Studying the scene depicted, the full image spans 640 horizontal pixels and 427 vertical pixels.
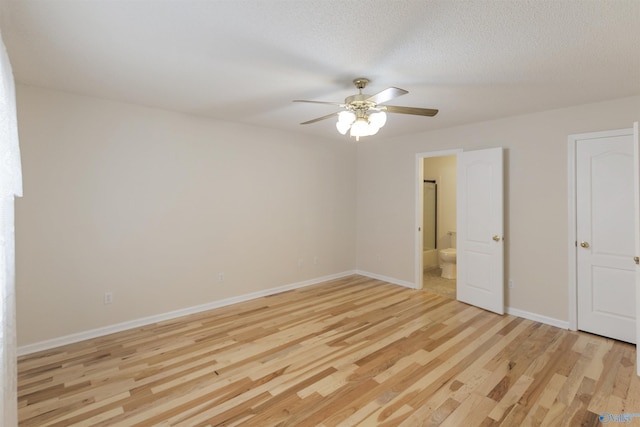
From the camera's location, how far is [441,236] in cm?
644

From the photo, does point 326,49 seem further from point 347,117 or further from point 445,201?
point 445,201

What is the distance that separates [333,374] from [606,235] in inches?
125

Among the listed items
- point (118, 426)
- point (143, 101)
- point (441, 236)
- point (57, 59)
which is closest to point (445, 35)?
point (57, 59)

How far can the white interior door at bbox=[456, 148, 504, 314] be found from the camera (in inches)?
154

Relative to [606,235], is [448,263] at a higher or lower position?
lower

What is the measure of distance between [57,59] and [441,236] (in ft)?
20.7

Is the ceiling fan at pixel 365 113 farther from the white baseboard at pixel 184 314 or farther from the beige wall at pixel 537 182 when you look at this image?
the white baseboard at pixel 184 314

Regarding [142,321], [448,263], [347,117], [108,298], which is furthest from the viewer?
[448,263]

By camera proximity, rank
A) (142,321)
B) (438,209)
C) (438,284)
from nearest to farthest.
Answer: (142,321), (438,284), (438,209)

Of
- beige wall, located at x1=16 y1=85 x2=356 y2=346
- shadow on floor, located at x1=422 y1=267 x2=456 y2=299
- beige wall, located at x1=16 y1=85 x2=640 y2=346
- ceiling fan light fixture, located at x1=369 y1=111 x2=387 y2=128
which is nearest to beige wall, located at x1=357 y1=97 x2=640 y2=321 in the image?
beige wall, located at x1=16 y1=85 x2=640 y2=346

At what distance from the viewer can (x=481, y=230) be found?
13.5ft

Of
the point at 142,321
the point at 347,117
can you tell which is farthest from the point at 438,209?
the point at 142,321

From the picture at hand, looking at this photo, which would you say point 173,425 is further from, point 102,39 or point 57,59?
point 57,59

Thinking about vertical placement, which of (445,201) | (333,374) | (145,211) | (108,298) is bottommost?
(333,374)
